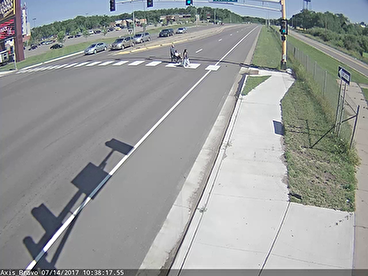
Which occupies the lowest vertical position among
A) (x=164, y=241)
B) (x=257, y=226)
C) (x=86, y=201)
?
(x=164, y=241)

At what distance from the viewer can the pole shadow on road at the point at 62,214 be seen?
6005 millimetres

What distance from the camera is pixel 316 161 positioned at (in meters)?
9.21

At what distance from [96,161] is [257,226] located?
4.86 m

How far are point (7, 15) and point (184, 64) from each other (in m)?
35.1

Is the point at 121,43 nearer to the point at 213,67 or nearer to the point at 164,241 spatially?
the point at 213,67

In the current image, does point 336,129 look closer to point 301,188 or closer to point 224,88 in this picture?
point 301,188

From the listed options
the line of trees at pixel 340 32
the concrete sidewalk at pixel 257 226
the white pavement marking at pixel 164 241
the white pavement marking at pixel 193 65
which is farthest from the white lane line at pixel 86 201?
the line of trees at pixel 340 32

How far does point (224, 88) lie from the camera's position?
1691 cm

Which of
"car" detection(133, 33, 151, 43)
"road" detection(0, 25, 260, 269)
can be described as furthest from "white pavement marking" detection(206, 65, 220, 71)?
"car" detection(133, 33, 151, 43)

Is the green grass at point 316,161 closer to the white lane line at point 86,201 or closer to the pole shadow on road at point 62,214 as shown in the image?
the white lane line at point 86,201

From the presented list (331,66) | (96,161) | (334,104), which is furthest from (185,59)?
(331,66)

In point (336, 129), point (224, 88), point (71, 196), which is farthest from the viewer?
point (224, 88)

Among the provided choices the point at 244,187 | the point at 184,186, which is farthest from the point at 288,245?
the point at 184,186

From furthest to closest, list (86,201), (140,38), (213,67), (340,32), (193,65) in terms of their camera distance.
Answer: (340,32)
(140,38)
(193,65)
(213,67)
(86,201)
